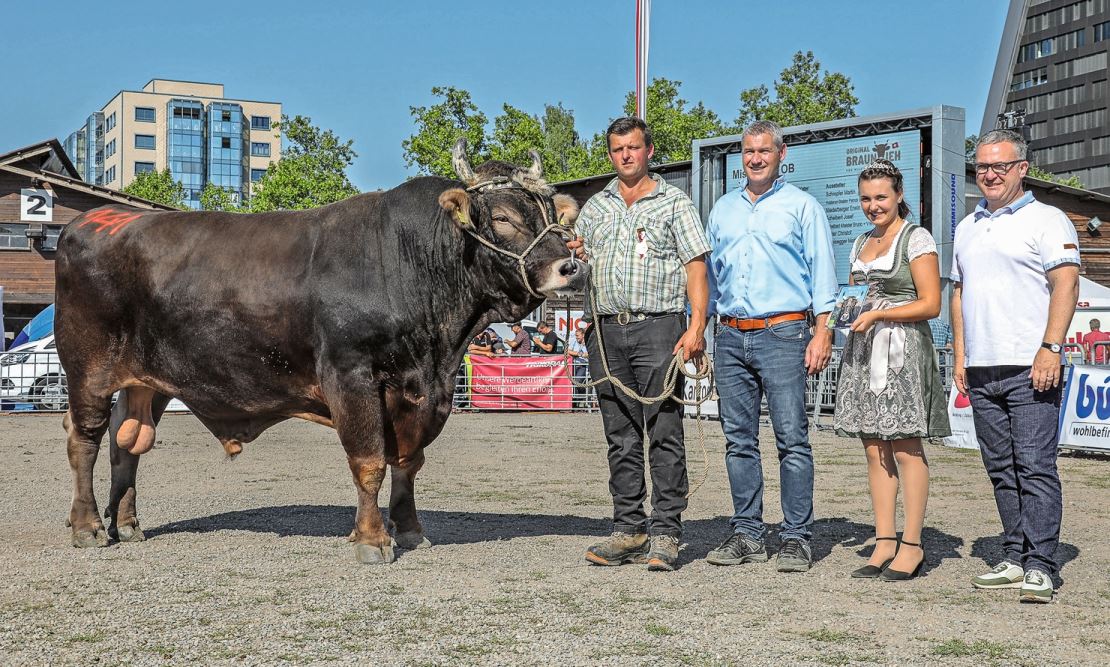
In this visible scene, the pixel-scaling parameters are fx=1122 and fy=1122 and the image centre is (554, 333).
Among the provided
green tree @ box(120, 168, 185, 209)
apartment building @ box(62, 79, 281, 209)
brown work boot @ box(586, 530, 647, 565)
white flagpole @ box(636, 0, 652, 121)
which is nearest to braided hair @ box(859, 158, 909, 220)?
brown work boot @ box(586, 530, 647, 565)

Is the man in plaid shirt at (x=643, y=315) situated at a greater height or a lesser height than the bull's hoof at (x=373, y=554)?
greater

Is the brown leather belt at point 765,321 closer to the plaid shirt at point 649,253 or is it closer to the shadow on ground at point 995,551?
the plaid shirt at point 649,253

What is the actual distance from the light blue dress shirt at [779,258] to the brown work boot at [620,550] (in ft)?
4.45

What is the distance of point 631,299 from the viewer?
603 centimetres

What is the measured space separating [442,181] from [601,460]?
6.18 meters

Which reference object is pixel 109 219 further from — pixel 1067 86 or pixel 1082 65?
pixel 1067 86

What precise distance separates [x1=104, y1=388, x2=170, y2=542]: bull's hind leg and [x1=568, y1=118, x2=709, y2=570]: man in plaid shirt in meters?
3.01

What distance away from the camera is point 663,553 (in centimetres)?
601

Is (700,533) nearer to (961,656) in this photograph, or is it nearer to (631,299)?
(631,299)

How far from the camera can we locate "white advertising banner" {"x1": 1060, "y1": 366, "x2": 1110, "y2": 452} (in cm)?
1317

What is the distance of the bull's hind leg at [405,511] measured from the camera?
677cm

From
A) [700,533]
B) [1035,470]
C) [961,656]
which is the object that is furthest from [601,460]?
[961,656]

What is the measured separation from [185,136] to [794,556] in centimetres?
13937

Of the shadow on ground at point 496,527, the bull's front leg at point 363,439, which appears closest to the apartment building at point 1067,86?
the shadow on ground at point 496,527
